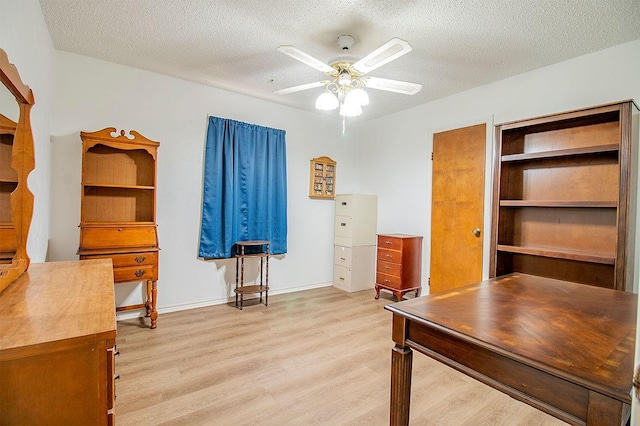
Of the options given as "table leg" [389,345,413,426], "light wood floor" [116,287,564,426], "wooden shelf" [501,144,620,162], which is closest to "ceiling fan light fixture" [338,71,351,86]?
"wooden shelf" [501,144,620,162]

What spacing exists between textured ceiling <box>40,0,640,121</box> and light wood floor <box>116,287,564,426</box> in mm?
2475

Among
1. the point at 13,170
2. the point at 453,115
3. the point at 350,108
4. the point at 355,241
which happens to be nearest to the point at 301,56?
the point at 350,108

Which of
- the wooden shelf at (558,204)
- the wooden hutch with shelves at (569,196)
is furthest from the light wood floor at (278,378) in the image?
the wooden shelf at (558,204)

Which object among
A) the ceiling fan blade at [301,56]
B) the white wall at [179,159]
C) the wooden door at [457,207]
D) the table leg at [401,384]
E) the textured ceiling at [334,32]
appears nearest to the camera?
the table leg at [401,384]

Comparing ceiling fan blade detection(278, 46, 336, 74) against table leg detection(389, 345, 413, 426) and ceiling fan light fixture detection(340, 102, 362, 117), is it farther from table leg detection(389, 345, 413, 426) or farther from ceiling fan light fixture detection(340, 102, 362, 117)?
table leg detection(389, 345, 413, 426)

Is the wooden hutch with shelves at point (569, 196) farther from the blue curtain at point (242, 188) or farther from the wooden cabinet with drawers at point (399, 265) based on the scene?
the blue curtain at point (242, 188)

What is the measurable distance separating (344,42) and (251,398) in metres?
2.57

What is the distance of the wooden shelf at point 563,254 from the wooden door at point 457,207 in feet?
2.10

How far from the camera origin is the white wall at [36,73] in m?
1.52

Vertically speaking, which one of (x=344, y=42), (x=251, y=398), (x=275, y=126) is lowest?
(x=251, y=398)

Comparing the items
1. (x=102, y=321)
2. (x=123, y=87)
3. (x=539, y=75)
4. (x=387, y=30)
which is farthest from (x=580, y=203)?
(x=123, y=87)

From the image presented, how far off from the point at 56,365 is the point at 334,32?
2445 mm

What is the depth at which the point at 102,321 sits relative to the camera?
881 mm

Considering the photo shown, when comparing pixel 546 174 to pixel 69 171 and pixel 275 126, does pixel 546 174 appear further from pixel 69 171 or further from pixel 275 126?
pixel 69 171
